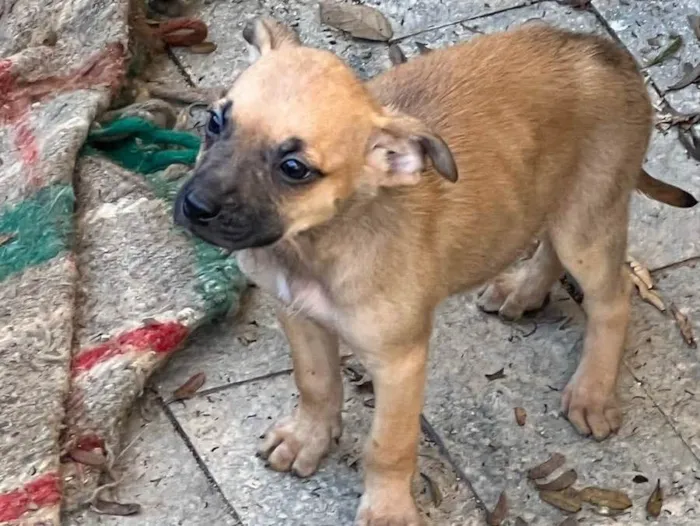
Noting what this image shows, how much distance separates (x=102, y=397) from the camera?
177 inches

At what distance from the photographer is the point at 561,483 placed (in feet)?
14.6

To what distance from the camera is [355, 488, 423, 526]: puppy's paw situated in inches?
166

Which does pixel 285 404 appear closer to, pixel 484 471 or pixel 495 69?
pixel 484 471

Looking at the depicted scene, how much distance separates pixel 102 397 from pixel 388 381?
109 centimetres

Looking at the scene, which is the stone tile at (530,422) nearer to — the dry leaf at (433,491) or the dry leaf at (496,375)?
the dry leaf at (496,375)

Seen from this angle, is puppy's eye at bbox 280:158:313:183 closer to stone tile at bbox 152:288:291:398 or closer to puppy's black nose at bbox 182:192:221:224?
puppy's black nose at bbox 182:192:221:224

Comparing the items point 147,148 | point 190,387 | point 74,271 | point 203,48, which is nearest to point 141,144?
point 147,148

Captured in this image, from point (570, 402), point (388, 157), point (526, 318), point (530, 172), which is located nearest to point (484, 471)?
point (570, 402)

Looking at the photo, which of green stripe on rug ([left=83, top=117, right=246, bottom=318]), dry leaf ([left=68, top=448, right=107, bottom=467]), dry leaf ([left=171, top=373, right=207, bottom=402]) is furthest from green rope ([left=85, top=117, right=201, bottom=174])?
dry leaf ([left=68, top=448, right=107, bottom=467])

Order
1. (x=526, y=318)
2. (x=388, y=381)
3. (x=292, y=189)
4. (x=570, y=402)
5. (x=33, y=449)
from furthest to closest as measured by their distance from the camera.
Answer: (x=526, y=318) < (x=570, y=402) < (x=33, y=449) < (x=388, y=381) < (x=292, y=189)

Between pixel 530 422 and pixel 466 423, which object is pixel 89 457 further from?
pixel 530 422

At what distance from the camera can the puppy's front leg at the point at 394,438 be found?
12.6 ft

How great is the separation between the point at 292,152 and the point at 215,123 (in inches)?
9.2

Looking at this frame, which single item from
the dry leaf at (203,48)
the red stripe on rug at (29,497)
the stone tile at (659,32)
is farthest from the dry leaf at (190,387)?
the stone tile at (659,32)
